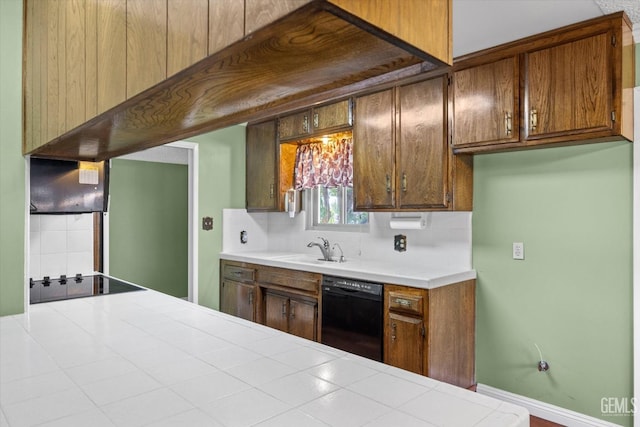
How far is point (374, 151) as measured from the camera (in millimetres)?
3135

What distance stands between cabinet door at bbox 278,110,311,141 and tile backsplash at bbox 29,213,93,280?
1898 mm

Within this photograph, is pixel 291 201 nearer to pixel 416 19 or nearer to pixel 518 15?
pixel 518 15

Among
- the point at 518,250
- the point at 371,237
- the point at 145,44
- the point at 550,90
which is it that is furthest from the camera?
the point at 371,237

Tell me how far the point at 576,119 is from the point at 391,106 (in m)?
1.21

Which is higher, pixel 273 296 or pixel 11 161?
pixel 11 161

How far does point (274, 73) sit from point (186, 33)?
18 centimetres

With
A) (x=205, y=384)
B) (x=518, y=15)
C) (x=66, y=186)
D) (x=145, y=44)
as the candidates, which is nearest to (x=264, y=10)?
(x=145, y=44)

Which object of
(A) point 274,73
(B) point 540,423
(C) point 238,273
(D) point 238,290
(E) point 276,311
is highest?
(A) point 274,73

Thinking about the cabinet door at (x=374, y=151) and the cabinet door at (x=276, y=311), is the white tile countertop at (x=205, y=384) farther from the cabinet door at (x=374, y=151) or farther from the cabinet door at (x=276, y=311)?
the cabinet door at (x=276, y=311)

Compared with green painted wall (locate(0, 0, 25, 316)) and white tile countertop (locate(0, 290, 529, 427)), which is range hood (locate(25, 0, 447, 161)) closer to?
green painted wall (locate(0, 0, 25, 316))

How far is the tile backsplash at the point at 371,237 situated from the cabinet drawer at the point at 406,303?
0.59 meters

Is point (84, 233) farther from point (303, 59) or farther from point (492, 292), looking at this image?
point (492, 292)

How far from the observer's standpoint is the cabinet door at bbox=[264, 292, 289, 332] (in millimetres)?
3457

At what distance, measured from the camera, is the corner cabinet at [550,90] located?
7.06ft
